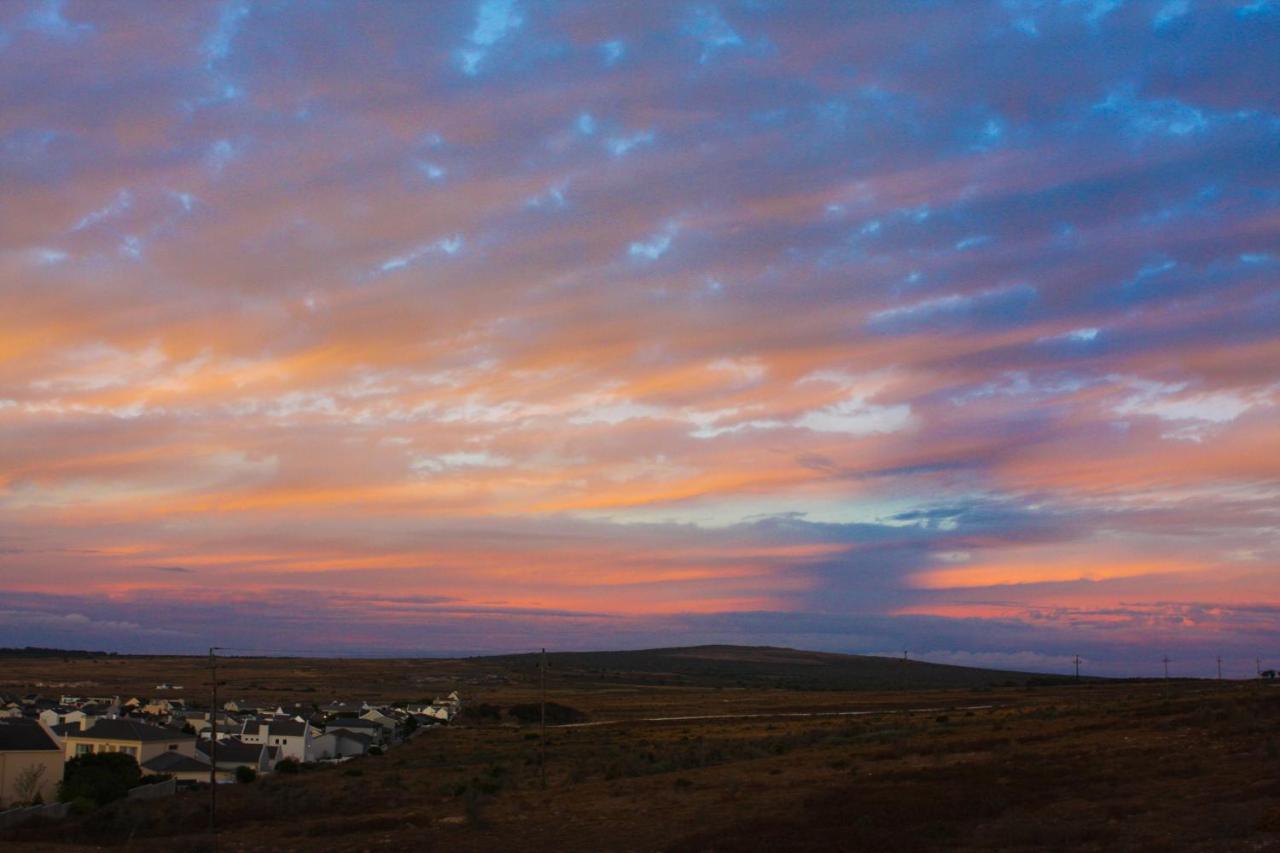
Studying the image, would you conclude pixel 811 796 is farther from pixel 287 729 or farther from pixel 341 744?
pixel 341 744

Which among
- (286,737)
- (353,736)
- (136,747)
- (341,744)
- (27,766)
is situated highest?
(27,766)

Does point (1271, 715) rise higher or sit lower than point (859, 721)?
higher

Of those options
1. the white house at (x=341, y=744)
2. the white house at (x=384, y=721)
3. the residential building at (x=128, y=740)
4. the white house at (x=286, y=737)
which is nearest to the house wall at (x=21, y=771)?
the residential building at (x=128, y=740)

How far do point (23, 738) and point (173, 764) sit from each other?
11.4 m

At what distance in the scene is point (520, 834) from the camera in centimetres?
3953

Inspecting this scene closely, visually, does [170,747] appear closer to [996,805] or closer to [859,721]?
[859,721]

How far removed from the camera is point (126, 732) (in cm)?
7575

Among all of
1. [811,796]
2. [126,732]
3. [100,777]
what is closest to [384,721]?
[126,732]

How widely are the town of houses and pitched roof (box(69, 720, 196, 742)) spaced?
0.07 metres

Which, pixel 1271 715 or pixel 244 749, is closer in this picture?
pixel 1271 715

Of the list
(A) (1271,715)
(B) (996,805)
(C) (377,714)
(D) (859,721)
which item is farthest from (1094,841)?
(C) (377,714)

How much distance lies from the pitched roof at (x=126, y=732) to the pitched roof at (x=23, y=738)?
8.69m

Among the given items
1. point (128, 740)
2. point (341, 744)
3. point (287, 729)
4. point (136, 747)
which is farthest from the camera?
point (341, 744)

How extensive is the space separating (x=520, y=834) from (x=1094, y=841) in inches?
809
